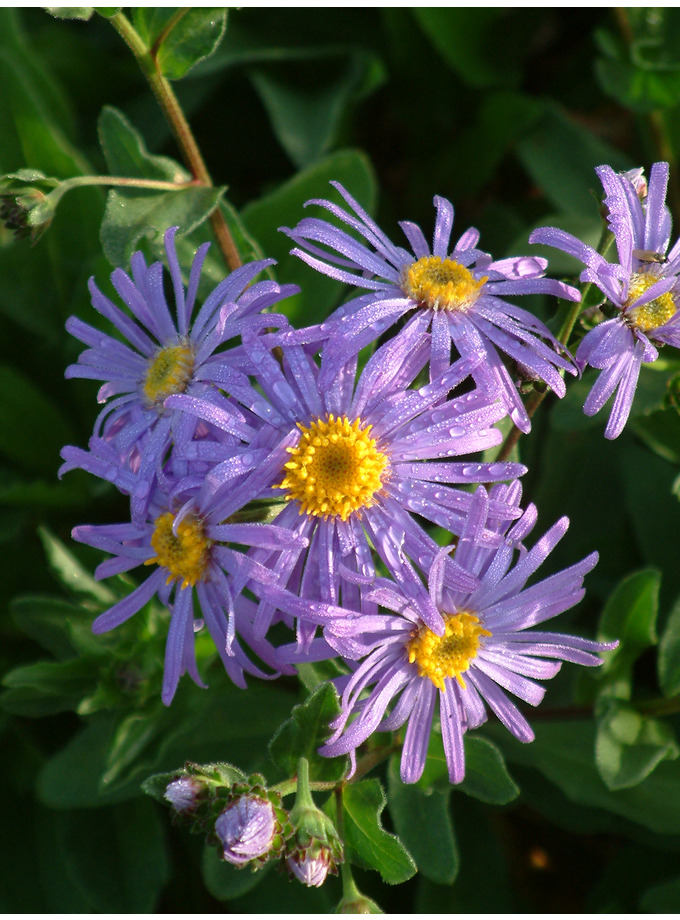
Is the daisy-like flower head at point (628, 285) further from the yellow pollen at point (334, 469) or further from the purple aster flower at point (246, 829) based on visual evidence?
the purple aster flower at point (246, 829)

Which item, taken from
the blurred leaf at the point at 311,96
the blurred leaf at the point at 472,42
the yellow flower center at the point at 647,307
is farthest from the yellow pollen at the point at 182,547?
the blurred leaf at the point at 472,42

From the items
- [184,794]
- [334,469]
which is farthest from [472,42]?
[184,794]

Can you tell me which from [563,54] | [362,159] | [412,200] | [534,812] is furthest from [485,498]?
[563,54]

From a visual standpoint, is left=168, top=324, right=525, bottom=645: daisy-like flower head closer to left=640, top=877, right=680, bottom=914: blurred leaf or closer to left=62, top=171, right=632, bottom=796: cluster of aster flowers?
left=62, top=171, right=632, bottom=796: cluster of aster flowers

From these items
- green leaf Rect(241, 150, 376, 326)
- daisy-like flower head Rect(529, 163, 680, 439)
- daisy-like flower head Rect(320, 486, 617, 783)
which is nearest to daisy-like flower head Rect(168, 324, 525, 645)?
daisy-like flower head Rect(320, 486, 617, 783)

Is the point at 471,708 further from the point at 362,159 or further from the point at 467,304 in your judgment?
the point at 362,159

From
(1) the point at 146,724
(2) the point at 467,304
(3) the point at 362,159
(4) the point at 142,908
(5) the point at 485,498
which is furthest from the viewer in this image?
(3) the point at 362,159
